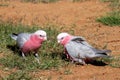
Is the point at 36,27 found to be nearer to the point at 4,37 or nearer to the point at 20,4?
the point at 4,37

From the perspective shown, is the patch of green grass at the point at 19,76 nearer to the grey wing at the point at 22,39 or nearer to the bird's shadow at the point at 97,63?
the grey wing at the point at 22,39

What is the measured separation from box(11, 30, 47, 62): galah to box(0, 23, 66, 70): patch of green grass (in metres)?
0.11

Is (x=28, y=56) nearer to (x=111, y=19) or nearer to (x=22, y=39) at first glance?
(x=22, y=39)

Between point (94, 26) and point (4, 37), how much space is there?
2183 mm

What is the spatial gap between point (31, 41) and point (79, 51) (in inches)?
29.9

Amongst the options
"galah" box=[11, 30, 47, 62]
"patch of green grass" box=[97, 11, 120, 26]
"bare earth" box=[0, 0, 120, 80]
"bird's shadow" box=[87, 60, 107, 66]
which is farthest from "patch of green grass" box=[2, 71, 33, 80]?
"patch of green grass" box=[97, 11, 120, 26]

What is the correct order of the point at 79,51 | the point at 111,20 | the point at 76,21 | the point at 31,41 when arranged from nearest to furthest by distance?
the point at 79,51, the point at 31,41, the point at 111,20, the point at 76,21

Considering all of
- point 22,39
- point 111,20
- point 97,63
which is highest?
point 22,39

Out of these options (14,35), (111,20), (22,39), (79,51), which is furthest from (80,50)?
(111,20)

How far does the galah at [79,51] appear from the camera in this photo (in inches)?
281

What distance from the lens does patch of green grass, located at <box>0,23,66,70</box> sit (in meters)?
7.07

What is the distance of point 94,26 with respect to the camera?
9.77 m

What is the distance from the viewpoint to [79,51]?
7191 millimetres

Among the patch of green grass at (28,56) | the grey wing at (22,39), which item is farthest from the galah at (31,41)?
the patch of green grass at (28,56)
